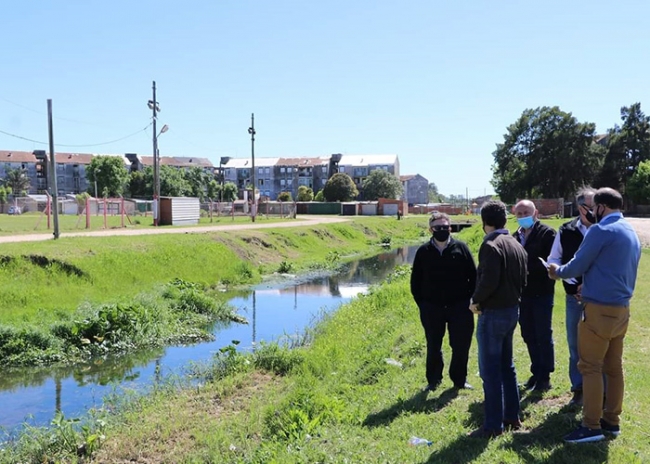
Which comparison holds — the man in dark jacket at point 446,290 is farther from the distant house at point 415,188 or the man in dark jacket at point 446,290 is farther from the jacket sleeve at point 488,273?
the distant house at point 415,188

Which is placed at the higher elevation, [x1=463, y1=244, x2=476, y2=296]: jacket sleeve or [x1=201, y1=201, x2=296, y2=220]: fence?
[x1=463, y1=244, x2=476, y2=296]: jacket sleeve

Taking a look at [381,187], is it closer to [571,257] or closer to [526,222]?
[526,222]

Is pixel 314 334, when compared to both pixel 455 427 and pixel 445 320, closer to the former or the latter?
pixel 445 320

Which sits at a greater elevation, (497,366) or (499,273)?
(499,273)

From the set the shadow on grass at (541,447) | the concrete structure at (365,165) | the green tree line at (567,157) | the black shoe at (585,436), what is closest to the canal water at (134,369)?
the shadow on grass at (541,447)

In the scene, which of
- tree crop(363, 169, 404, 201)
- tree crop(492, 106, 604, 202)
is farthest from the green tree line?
tree crop(363, 169, 404, 201)

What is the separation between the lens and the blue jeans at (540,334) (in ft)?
19.4

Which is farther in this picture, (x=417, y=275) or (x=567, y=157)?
(x=567, y=157)

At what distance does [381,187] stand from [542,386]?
85.9 m

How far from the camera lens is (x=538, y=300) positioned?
5969mm

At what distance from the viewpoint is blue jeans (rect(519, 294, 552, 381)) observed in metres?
5.92

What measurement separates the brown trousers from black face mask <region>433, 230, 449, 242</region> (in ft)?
5.89

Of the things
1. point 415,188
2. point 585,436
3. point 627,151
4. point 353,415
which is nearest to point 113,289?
point 353,415

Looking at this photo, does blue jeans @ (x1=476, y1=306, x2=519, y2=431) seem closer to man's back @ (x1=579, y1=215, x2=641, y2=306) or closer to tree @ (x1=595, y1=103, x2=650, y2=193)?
man's back @ (x1=579, y1=215, x2=641, y2=306)
